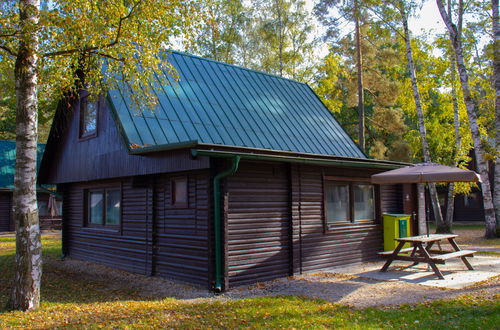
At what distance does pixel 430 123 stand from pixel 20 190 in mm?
21826

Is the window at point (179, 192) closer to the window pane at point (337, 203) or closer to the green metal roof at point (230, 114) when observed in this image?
the green metal roof at point (230, 114)

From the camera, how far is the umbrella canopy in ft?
30.4

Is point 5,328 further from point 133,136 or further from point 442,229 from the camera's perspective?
point 442,229

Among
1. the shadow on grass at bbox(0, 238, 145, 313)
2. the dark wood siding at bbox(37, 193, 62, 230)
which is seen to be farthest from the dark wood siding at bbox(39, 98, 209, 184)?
the dark wood siding at bbox(37, 193, 62, 230)

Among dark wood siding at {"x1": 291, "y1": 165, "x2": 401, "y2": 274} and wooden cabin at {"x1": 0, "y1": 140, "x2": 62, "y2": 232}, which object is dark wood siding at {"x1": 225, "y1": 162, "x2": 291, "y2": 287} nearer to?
dark wood siding at {"x1": 291, "y1": 165, "x2": 401, "y2": 274}

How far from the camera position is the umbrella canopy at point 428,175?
30.4ft

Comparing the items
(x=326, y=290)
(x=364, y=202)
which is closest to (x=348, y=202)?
(x=364, y=202)

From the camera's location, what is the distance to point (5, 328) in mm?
6094

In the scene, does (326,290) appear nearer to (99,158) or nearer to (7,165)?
(99,158)

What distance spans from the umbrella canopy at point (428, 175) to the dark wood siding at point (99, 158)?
425 centimetres

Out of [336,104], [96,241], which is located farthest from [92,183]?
[336,104]

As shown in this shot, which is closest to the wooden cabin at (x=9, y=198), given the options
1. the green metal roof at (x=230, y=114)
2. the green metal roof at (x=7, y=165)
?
the green metal roof at (x=7, y=165)

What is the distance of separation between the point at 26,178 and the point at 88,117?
224 inches

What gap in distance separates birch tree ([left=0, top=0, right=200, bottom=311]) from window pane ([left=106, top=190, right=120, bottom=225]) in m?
3.12
